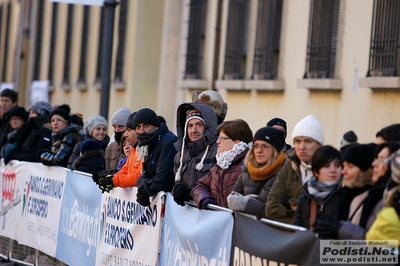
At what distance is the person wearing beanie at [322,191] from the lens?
6527 millimetres

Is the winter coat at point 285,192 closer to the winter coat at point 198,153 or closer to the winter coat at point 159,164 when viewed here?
the winter coat at point 198,153

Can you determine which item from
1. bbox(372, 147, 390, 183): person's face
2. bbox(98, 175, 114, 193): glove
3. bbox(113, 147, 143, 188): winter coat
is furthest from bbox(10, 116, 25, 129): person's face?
bbox(372, 147, 390, 183): person's face

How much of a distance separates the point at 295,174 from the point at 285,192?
142 mm

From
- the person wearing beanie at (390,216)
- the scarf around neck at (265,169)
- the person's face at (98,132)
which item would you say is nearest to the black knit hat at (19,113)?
the person's face at (98,132)

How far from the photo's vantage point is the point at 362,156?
6363mm

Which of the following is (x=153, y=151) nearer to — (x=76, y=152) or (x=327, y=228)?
(x=76, y=152)

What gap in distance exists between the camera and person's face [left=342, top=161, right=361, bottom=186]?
634 centimetres

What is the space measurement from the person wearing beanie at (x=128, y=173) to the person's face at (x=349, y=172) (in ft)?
12.5

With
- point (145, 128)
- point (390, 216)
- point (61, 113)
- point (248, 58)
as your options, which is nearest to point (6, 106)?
point (61, 113)

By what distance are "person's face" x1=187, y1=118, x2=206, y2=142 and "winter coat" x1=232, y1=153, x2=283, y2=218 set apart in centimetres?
118

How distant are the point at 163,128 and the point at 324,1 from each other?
680cm

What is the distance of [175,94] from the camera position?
23.2m

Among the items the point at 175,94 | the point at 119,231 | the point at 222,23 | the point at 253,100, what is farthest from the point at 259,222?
the point at 175,94

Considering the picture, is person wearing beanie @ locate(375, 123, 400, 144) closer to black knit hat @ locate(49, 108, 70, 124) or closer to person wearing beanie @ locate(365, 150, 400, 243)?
person wearing beanie @ locate(365, 150, 400, 243)
